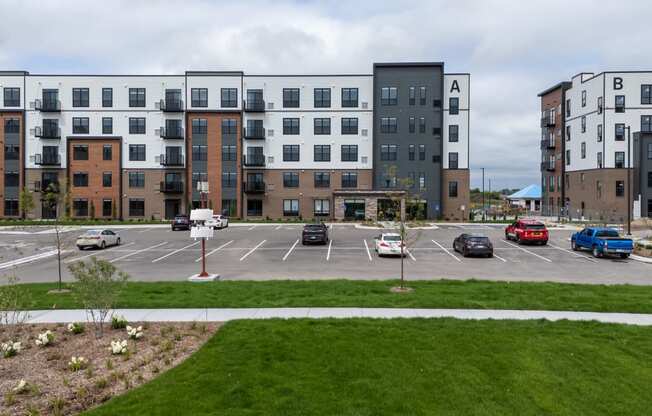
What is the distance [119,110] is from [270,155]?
68.2 ft

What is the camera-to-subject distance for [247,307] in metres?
11.8

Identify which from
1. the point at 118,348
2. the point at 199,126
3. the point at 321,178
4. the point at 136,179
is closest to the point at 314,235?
the point at 118,348

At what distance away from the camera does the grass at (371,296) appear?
470 inches

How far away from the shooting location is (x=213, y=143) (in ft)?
194

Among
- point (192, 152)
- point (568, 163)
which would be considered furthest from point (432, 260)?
point (568, 163)

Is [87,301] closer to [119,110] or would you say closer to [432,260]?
[432,260]

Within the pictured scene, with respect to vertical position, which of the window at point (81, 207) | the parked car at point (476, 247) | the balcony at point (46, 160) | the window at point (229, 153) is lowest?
the parked car at point (476, 247)

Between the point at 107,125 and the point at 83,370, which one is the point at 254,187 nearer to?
the point at 107,125

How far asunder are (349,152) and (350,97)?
719 cm

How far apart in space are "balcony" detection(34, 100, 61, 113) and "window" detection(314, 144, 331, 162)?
3430 centimetres

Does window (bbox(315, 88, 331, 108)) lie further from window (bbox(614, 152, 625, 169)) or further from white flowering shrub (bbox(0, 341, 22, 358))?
white flowering shrub (bbox(0, 341, 22, 358))

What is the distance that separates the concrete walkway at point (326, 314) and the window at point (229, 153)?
160 feet

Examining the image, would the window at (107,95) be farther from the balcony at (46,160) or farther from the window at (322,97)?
the window at (322,97)

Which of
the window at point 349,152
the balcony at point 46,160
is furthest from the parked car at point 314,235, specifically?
the balcony at point 46,160
